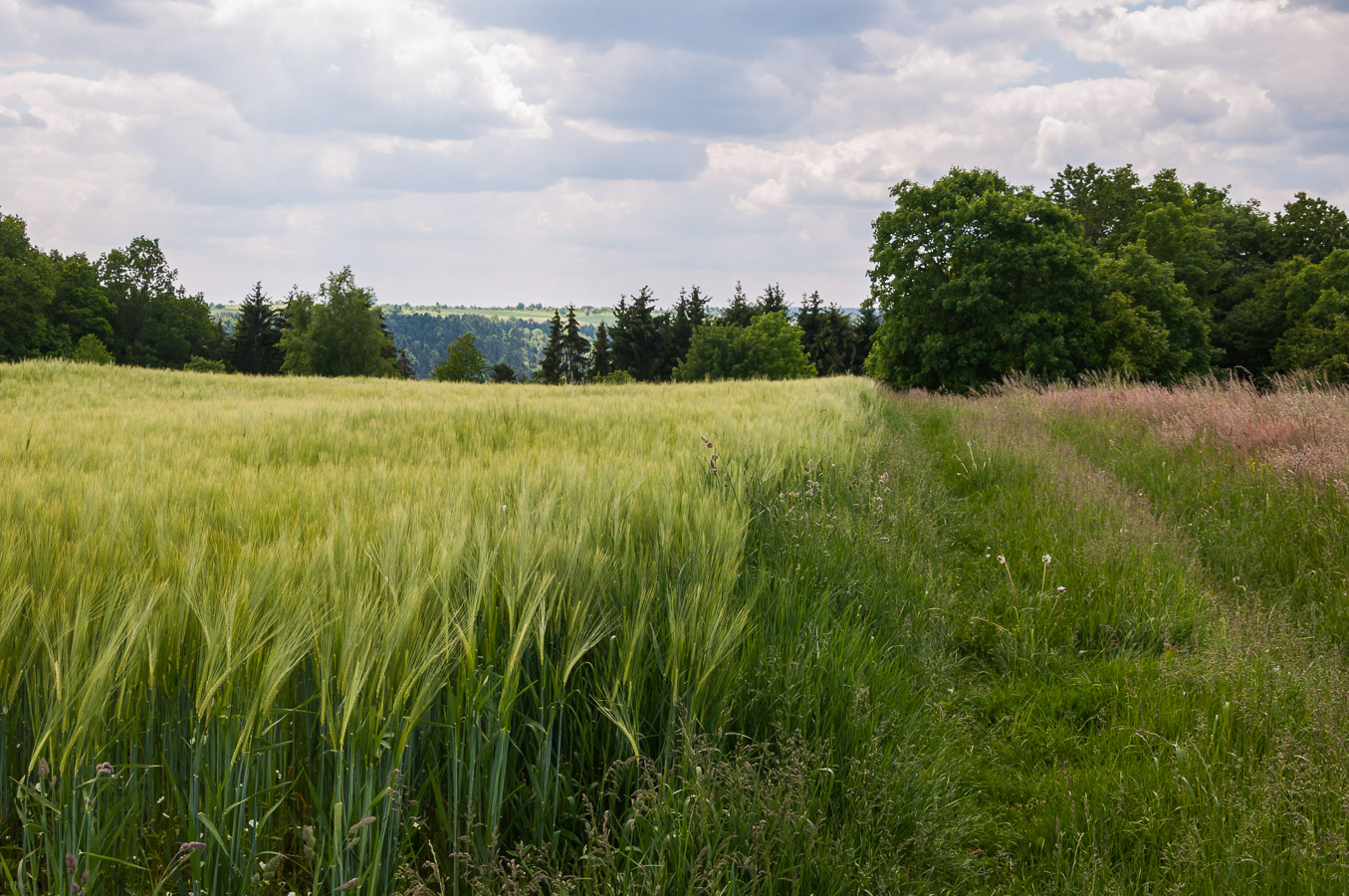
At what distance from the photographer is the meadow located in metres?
1.25

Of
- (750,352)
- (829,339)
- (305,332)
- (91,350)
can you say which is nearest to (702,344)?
(750,352)

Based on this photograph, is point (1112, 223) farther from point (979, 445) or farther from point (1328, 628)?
point (1328, 628)

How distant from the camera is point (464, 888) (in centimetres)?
138

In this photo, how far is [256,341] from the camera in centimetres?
7906

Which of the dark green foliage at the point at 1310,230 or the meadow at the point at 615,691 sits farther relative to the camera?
the dark green foliage at the point at 1310,230

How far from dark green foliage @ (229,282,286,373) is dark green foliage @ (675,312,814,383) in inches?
1973

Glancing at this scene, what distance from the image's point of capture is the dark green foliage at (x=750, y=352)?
241 feet

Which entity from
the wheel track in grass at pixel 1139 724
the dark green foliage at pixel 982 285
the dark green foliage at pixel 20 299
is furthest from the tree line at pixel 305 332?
the wheel track in grass at pixel 1139 724

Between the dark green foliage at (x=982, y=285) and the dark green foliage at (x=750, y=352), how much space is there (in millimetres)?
41845

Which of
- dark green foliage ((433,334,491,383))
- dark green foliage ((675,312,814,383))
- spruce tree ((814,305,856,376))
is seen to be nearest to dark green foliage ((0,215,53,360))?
dark green foliage ((433,334,491,383))

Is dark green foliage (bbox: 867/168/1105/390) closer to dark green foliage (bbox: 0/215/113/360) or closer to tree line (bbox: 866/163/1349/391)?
tree line (bbox: 866/163/1349/391)

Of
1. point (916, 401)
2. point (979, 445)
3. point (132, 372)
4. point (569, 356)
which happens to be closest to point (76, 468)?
point (979, 445)

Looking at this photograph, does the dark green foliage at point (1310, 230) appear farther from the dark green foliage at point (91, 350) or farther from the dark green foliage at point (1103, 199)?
the dark green foliage at point (91, 350)

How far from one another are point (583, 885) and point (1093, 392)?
614 inches
